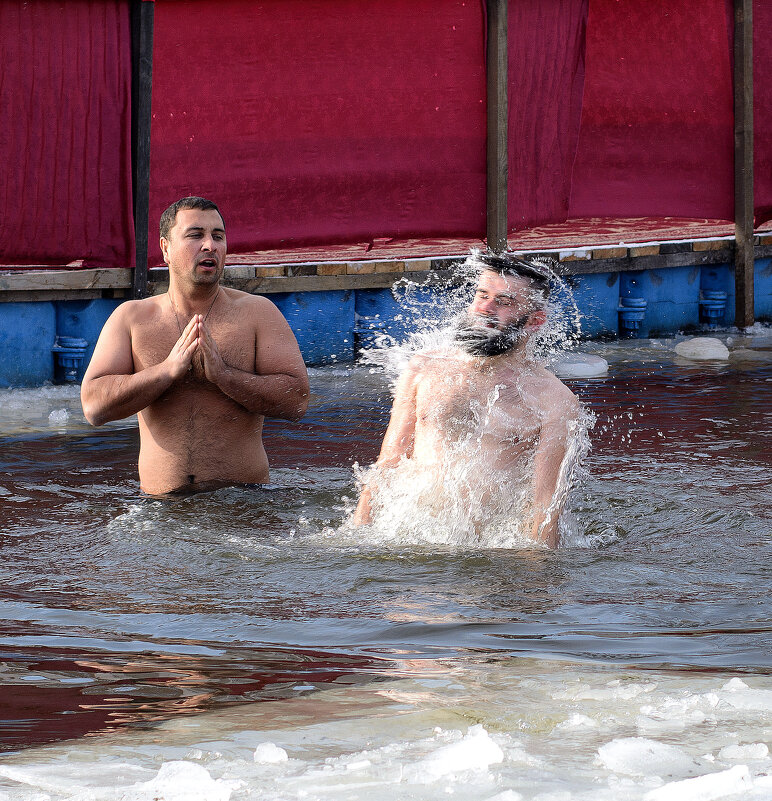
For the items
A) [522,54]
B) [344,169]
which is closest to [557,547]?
[344,169]

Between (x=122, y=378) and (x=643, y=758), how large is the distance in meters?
3.26

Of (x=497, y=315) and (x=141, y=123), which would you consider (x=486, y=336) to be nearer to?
(x=497, y=315)

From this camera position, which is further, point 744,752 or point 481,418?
point 481,418

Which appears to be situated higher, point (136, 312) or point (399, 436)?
point (136, 312)

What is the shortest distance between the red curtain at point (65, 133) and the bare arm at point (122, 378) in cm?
381

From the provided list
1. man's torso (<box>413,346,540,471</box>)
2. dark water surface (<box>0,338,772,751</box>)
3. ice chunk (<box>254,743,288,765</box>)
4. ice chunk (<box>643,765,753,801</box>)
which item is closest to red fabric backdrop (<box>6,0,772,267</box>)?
dark water surface (<box>0,338,772,751</box>)

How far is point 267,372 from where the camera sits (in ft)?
19.1

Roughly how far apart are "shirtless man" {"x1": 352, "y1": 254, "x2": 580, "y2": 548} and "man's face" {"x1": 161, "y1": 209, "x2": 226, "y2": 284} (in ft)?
3.43

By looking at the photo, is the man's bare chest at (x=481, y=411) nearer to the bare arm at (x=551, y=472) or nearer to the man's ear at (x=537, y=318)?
the bare arm at (x=551, y=472)

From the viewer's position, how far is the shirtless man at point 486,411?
16.8 ft

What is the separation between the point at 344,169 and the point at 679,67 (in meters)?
3.76

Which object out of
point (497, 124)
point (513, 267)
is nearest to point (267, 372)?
point (513, 267)

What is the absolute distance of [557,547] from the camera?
5.13 metres

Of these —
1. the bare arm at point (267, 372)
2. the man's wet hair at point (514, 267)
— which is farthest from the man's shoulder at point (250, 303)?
the man's wet hair at point (514, 267)
